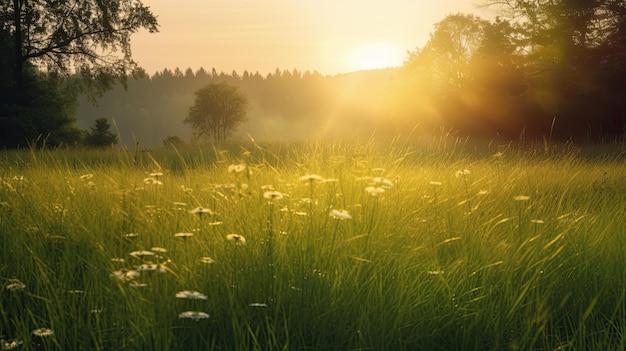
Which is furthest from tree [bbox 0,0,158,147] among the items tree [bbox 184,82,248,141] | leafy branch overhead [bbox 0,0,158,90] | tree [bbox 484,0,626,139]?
tree [bbox 184,82,248,141]

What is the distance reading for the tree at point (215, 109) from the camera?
215 ft

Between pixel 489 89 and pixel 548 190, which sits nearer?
pixel 548 190

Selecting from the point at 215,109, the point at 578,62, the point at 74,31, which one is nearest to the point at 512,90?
the point at 578,62

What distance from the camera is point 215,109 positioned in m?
66.1

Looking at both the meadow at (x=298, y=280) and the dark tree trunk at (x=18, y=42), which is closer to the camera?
the meadow at (x=298, y=280)

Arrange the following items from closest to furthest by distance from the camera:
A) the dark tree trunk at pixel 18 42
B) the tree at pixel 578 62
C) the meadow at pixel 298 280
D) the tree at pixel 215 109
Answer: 1. the meadow at pixel 298 280
2. the tree at pixel 578 62
3. the dark tree trunk at pixel 18 42
4. the tree at pixel 215 109

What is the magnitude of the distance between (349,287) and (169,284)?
41.3 inches

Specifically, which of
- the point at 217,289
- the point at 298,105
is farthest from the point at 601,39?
the point at 298,105

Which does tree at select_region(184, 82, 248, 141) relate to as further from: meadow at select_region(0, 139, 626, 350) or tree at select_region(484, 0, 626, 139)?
meadow at select_region(0, 139, 626, 350)

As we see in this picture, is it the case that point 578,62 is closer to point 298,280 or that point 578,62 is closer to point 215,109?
point 298,280

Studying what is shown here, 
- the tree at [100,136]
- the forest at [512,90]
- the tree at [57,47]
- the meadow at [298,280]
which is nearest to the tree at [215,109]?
the tree at [100,136]

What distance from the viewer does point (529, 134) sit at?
21844mm

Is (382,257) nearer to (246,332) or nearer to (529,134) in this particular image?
(246,332)

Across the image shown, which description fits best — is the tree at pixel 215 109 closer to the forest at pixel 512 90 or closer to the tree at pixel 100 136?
the tree at pixel 100 136
